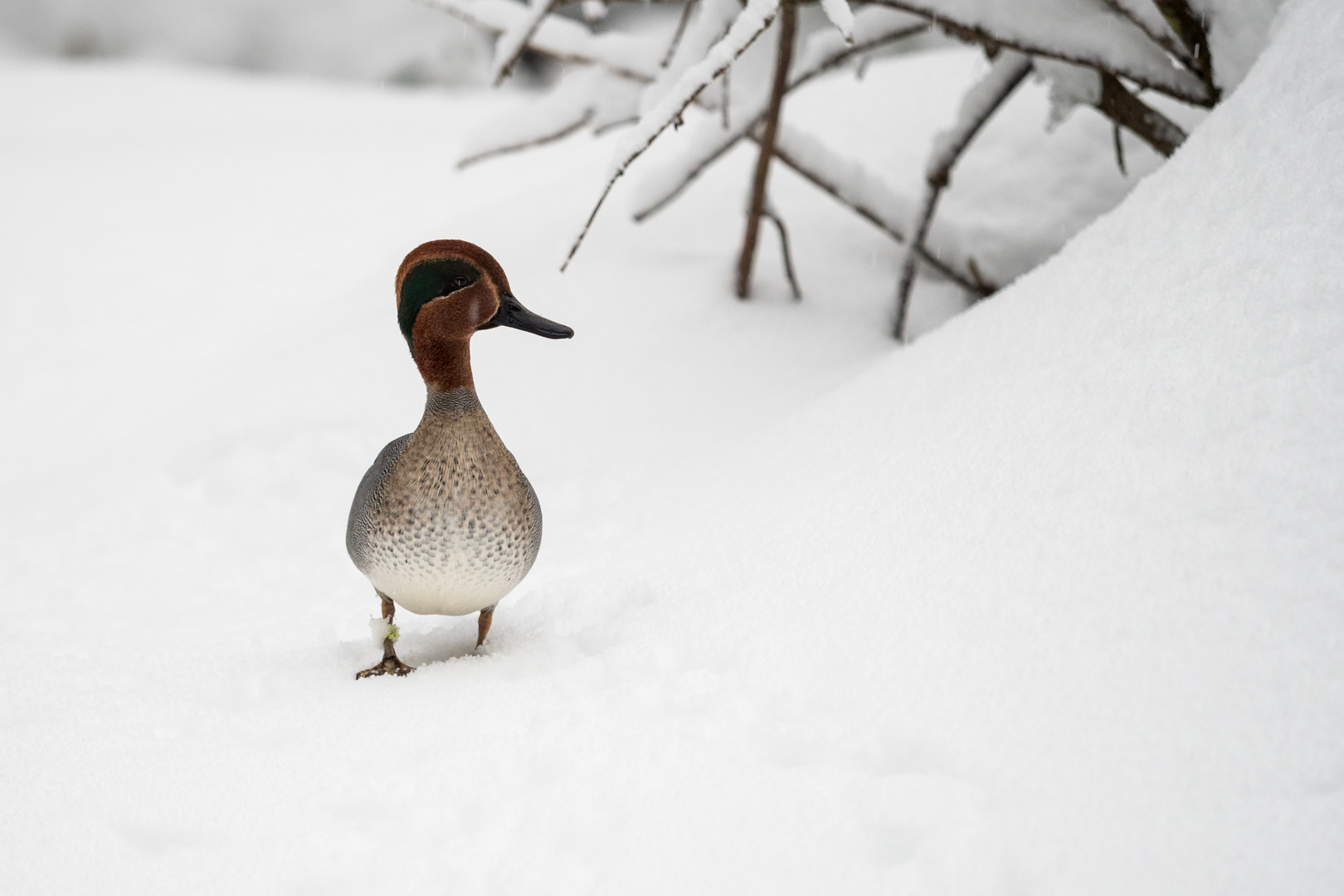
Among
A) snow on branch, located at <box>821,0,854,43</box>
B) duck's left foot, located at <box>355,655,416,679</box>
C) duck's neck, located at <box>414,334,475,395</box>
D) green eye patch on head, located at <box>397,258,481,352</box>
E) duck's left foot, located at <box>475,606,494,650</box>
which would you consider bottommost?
duck's left foot, located at <box>355,655,416,679</box>

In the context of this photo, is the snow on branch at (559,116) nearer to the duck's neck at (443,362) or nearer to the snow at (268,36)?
the duck's neck at (443,362)

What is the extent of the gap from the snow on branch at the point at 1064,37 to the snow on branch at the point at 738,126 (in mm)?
446

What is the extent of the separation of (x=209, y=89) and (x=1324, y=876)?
26.0ft

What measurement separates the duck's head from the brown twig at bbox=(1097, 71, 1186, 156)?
177cm

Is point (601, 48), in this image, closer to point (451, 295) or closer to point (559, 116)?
point (559, 116)

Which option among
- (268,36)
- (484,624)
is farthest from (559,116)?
(268,36)

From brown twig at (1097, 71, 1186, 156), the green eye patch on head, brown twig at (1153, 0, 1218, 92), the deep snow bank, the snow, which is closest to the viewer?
the deep snow bank

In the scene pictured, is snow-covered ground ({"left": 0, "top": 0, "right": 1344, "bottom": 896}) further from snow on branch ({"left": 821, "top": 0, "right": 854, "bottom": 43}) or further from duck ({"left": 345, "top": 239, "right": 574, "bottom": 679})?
snow on branch ({"left": 821, "top": 0, "right": 854, "bottom": 43})

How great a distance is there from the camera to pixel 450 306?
4.84 ft

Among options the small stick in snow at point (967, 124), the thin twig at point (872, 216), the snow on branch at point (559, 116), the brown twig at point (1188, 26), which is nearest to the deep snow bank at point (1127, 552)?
the brown twig at point (1188, 26)

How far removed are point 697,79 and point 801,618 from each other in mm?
963

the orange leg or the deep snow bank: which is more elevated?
the deep snow bank

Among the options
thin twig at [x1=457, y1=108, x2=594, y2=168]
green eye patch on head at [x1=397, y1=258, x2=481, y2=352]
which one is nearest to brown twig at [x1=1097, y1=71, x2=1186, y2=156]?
thin twig at [x1=457, y1=108, x2=594, y2=168]

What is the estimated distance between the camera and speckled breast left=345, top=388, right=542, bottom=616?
146 cm
